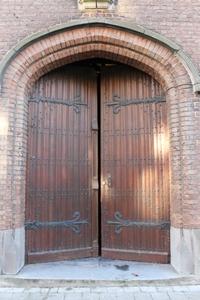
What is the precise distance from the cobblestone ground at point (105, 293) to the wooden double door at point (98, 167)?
94 centimetres

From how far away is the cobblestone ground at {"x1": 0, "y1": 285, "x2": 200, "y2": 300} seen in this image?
400cm

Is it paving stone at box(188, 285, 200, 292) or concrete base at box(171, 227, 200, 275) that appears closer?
paving stone at box(188, 285, 200, 292)

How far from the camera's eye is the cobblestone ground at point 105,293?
13.1ft

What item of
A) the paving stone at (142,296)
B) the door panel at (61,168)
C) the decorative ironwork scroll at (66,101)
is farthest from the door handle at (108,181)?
the paving stone at (142,296)

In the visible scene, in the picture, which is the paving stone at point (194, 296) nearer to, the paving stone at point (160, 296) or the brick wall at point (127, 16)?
the paving stone at point (160, 296)

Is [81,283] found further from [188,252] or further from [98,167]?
[98,167]

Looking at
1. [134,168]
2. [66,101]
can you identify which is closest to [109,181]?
[134,168]

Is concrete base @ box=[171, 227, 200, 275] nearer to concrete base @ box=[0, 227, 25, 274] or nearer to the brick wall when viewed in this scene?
concrete base @ box=[0, 227, 25, 274]

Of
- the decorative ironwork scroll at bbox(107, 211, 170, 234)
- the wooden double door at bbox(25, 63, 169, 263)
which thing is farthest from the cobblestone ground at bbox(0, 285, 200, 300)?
the decorative ironwork scroll at bbox(107, 211, 170, 234)

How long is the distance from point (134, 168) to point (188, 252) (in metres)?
1.53

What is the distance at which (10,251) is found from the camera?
15.2ft

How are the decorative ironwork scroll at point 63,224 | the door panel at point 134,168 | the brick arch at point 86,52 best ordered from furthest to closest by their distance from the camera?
the door panel at point 134,168
the decorative ironwork scroll at point 63,224
the brick arch at point 86,52

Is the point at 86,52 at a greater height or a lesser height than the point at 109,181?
greater

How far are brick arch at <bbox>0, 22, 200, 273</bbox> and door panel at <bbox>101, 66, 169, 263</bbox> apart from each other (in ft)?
0.93
